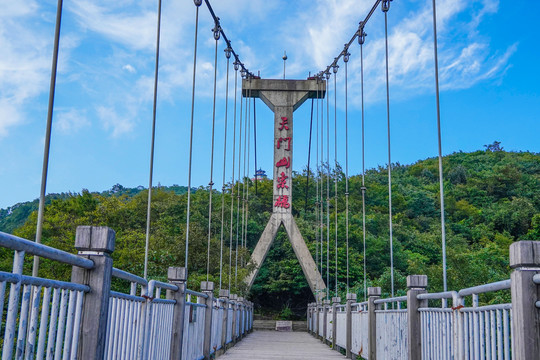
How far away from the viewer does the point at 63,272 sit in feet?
39.0

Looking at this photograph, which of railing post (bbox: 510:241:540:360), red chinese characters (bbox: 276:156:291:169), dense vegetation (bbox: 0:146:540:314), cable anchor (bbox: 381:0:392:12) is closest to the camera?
railing post (bbox: 510:241:540:360)

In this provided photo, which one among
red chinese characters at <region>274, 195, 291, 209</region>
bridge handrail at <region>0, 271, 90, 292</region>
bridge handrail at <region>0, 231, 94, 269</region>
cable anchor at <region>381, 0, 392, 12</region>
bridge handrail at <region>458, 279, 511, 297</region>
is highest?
cable anchor at <region>381, 0, 392, 12</region>

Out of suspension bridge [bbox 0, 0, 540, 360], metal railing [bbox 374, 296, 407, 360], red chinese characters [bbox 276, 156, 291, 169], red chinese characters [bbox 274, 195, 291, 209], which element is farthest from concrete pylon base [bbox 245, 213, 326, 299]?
metal railing [bbox 374, 296, 407, 360]

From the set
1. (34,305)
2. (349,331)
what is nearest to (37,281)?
(34,305)

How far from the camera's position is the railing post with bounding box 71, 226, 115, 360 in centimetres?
183

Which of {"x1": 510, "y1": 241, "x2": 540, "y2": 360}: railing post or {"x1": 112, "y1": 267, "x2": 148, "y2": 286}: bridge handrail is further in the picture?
{"x1": 112, "y1": 267, "x2": 148, "y2": 286}: bridge handrail

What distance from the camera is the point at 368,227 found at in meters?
18.2

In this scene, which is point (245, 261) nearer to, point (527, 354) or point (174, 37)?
point (174, 37)

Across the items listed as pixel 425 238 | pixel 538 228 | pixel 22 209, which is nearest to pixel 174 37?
pixel 538 228

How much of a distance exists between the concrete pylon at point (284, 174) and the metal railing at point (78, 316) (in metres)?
9.98

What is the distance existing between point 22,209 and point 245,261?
9576 millimetres

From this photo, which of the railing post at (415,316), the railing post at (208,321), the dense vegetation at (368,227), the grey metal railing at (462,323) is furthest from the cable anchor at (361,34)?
the railing post at (415,316)

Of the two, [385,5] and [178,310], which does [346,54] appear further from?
[178,310]

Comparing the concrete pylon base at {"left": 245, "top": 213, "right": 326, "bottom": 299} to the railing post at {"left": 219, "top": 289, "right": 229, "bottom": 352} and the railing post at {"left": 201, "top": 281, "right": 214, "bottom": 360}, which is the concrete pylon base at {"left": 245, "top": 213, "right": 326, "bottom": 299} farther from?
the railing post at {"left": 201, "top": 281, "right": 214, "bottom": 360}
